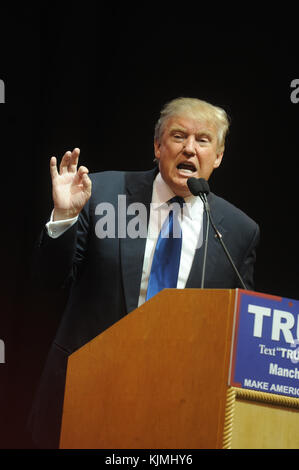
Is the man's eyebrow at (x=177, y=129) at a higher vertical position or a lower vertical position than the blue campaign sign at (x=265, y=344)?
higher

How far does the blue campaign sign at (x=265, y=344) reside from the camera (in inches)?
64.6

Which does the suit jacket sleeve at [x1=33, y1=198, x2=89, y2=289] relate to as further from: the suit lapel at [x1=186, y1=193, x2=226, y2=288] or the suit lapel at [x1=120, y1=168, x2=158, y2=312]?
the suit lapel at [x1=186, y1=193, x2=226, y2=288]

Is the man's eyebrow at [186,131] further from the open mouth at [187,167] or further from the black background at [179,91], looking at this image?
the black background at [179,91]

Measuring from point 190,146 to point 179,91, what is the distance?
95 cm

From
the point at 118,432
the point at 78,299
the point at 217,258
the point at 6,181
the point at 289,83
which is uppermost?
the point at 289,83

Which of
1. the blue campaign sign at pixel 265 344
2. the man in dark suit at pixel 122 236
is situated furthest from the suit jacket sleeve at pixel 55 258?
the blue campaign sign at pixel 265 344

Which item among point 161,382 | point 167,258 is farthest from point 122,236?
point 161,382

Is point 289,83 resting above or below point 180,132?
above

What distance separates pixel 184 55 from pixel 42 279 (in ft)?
6.35

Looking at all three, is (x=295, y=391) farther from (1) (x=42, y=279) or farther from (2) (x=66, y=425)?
(1) (x=42, y=279)

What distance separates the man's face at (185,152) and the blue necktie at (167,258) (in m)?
0.20

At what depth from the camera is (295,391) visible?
5.67 ft

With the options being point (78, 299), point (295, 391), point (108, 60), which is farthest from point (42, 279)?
point (108, 60)

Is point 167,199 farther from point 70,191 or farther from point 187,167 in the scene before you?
point 70,191
